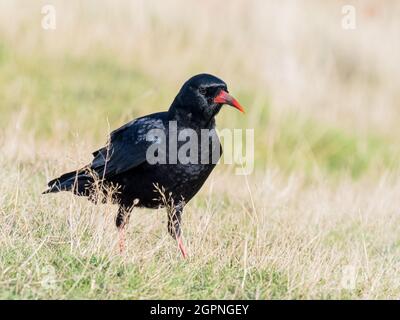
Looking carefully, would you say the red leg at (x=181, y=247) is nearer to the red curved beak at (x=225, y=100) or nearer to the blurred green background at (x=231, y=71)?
the red curved beak at (x=225, y=100)

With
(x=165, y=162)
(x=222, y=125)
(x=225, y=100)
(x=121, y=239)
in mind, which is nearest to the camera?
(x=121, y=239)

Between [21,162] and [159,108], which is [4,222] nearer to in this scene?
[21,162]

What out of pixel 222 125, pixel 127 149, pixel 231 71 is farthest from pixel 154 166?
pixel 231 71

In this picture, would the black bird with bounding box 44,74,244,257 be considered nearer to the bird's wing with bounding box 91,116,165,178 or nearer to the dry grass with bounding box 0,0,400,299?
the bird's wing with bounding box 91,116,165,178

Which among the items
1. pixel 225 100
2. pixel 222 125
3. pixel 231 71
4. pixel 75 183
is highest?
pixel 225 100

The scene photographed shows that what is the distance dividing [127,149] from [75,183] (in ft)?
1.38

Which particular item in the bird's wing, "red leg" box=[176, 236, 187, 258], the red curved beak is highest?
the red curved beak

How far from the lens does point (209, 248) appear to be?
517 cm

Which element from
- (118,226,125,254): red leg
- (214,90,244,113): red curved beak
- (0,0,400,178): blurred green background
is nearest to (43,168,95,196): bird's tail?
(118,226,125,254): red leg

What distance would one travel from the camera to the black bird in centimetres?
543

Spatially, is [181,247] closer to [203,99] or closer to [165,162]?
[165,162]

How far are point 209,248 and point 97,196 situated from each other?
0.85m

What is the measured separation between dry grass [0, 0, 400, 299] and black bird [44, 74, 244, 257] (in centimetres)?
17

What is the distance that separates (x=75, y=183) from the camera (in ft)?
18.7
